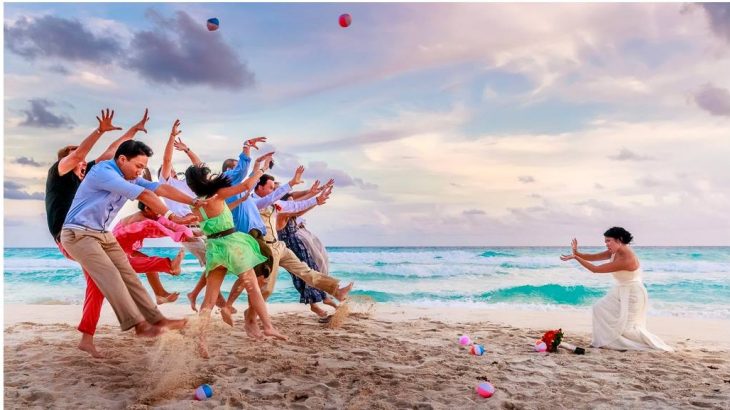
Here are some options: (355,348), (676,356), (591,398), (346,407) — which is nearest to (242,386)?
(346,407)

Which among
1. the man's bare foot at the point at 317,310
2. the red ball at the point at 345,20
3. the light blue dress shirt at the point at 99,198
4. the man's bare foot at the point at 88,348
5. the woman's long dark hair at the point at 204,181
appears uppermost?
the red ball at the point at 345,20

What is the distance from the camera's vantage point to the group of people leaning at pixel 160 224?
17.0 ft

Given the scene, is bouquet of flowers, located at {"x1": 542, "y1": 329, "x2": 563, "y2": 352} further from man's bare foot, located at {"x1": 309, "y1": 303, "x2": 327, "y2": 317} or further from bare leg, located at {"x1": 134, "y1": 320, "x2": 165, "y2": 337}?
bare leg, located at {"x1": 134, "y1": 320, "x2": 165, "y2": 337}

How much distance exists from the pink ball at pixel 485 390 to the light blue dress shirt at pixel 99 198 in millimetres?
3147

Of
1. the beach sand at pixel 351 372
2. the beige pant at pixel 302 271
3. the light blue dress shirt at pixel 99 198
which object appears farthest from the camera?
the beige pant at pixel 302 271

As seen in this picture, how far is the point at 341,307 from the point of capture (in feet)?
26.5

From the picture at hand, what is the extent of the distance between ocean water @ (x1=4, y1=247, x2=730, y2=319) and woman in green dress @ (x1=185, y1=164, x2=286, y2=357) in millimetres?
8419

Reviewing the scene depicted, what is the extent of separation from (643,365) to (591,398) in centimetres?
144

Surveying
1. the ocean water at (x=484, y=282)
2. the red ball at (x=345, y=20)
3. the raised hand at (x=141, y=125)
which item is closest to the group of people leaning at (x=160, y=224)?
the raised hand at (x=141, y=125)

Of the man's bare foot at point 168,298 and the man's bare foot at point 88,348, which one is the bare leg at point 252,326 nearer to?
the man's bare foot at point 168,298

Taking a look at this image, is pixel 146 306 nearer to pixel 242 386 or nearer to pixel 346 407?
pixel 242 386

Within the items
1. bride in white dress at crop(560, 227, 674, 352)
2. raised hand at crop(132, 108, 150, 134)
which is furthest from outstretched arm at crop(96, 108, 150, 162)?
bride in white dress at crop(560, 227, 674, 352)

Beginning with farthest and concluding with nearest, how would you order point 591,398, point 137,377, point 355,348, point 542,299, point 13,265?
point 13,265
point 542,299
point 355,348
point 137,377
point 591,398

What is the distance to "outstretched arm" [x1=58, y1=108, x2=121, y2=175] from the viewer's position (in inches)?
206
